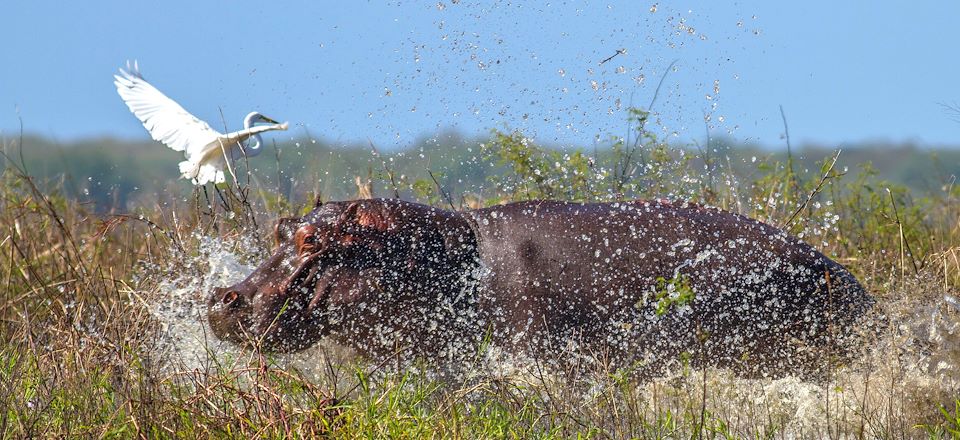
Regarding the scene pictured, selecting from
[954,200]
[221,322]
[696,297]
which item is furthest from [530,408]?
[954,200]

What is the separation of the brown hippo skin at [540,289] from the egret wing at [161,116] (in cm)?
250

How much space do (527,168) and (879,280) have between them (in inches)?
81.2

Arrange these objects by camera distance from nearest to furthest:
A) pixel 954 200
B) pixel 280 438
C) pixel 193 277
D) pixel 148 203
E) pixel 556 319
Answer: pixel 280 438, pixel 556 319, pixel 193 277, pixel 954 200, pixel 148 203

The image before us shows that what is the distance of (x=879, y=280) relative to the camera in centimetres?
652

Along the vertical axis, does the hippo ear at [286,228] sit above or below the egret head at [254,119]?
below

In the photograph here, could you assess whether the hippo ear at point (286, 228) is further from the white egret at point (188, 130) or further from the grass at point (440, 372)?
the white egret at point (188, 130)

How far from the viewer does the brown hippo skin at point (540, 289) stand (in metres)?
4.61

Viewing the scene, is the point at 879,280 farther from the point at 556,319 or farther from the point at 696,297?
the point at 556,319

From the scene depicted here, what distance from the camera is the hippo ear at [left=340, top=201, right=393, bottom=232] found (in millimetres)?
4660

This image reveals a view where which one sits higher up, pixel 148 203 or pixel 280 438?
pixel 280 438

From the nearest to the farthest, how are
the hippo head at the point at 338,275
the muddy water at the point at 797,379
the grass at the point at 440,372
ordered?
1. the grass at the point at 440,372
2. the muddy water at the point at 797,379
3. the hippo head at the point at 338,275

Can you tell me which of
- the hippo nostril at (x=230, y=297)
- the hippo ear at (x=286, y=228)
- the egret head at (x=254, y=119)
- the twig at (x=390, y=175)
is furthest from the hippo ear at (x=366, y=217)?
the egret head at (x=254, y=119)

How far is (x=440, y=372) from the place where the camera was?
4.68m

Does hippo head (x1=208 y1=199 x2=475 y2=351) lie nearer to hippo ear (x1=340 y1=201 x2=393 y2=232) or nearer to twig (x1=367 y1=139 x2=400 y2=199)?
hippo ear (x1=340 y1=201 x2=393 y2=232)
